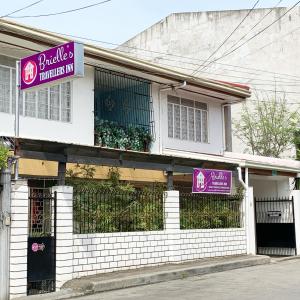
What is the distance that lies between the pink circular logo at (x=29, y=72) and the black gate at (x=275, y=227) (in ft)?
34.8

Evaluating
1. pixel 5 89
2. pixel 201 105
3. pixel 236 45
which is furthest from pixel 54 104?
pixel 236 45

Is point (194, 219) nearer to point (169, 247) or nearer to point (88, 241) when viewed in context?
point (169, 247)

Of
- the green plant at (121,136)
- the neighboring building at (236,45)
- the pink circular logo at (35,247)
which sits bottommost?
the pink circular logo at (35,247)

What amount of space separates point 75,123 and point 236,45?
15.8m

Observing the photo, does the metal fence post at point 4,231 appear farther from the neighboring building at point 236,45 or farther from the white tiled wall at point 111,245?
the neighboring building at point 236,45

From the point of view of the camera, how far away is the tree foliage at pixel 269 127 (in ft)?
89.1

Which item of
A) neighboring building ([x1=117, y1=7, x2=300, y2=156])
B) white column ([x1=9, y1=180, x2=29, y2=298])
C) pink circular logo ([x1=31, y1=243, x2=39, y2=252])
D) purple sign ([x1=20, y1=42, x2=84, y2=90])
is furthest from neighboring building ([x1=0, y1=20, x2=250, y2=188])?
neighboring building ([x1=117, y1=7, x2=300, y2=156])

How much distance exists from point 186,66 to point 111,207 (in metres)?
18.0

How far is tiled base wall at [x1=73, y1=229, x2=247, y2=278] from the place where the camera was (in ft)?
37.8

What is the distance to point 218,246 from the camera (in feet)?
49.3

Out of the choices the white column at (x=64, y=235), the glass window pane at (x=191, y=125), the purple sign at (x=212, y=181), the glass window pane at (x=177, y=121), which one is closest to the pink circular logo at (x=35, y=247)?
the white column at (x=64, y=235)

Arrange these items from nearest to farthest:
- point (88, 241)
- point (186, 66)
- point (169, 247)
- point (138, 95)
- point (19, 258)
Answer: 1. point (19, 258)
2. point (88, 241)
3. point (169, 247)
4. point (138, 95)
5. point (186, 66)

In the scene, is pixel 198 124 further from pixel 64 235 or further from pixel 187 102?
pixel 64 235

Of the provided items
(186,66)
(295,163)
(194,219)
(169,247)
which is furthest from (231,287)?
(186,66)
